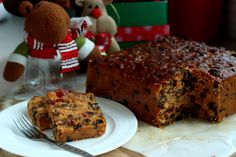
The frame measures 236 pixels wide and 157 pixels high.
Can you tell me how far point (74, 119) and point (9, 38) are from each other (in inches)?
22.6

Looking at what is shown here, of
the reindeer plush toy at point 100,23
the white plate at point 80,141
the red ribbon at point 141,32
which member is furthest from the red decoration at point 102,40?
the white plate at point 80,141

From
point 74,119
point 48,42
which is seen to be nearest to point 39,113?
point 74,119

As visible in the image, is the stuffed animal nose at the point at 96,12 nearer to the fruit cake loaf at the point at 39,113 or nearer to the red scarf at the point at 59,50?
the red scarf at the point at 59,50

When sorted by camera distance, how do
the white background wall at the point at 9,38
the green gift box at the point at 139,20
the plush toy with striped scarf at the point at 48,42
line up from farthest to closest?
the green gift box at the point at 139,20, the white background wall at the point at 9,38, the plush toy with striped scarf at the point at 48,42

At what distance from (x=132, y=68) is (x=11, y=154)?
39 cm

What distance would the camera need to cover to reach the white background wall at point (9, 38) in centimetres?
145

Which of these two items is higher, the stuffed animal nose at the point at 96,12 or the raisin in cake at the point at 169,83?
the stuffed animal nose at the point at 96,12

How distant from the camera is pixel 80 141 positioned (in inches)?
40.6

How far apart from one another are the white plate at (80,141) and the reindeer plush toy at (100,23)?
39 cm

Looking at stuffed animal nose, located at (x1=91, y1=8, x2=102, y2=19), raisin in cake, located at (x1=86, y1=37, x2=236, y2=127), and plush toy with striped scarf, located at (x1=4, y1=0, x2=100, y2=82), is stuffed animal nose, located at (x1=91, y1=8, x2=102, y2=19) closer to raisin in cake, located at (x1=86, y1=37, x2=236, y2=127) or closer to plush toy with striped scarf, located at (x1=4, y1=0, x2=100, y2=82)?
plush toy with striped scarf, located at (x1=4, y1=0, x2=100, y2=82)

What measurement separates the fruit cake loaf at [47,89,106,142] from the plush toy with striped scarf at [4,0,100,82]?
0.22 meters

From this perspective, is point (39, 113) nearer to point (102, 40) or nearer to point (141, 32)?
point (102, 40)

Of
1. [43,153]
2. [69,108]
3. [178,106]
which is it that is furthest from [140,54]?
[43,153]

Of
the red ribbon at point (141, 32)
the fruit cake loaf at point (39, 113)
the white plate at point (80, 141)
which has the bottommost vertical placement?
the white plate at point (80, 141)
